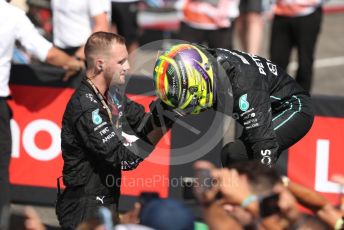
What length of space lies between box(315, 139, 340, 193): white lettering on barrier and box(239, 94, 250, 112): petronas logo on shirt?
2668 millimetres

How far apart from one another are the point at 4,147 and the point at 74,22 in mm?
1963

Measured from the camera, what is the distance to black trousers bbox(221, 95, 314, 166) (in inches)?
260

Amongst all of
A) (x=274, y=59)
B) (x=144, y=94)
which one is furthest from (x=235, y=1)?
(x=144, y=94)

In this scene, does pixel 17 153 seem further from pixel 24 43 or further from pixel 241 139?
pixel 241 139

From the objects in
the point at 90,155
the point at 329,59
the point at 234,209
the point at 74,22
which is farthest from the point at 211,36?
the point at 234,209

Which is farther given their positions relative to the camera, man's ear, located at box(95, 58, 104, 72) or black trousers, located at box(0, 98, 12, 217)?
black trousers, located at box(0, 98, 12, 217)

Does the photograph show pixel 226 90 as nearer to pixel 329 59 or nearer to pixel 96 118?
pixel 96 118

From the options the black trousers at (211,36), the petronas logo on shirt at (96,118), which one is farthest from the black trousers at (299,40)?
the petronas logo on shirt at (96,118)

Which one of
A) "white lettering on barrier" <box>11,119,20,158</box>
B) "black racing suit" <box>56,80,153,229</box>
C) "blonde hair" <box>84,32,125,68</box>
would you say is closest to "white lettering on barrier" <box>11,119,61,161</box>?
"white lettering on barrier" <box>11,119,20,158</box>

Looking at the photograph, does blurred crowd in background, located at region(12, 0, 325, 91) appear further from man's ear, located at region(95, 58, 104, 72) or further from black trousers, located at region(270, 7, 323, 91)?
man's ear, located at region(95, 58, 104, 72)

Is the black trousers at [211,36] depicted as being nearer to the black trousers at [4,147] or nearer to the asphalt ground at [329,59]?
the asphalt ground at [329,59]

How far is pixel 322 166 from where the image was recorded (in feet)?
29.1

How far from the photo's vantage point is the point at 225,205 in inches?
217

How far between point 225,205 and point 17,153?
4341 mm
